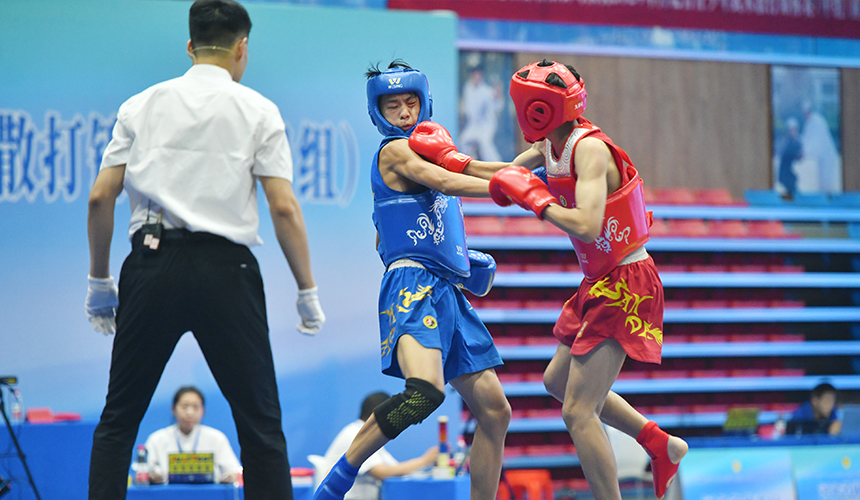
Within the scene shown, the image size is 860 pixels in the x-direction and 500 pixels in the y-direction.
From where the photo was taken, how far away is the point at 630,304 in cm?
295

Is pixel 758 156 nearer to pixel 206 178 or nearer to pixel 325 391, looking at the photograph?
pixel 325 391

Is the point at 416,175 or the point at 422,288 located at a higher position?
the point at 416,175

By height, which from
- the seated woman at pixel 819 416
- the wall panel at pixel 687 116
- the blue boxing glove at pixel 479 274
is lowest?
the seated woman at pixel 819 416

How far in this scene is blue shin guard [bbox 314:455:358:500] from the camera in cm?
277

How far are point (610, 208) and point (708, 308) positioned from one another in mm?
5995

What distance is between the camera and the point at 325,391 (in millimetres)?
6797

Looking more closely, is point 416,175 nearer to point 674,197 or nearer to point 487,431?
point 487,431

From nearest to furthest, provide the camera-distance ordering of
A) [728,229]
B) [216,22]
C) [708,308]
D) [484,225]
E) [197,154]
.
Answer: [197,154] → [216,22] → [484,225] → [708,308] → [728,229]

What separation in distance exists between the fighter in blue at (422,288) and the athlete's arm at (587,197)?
321 mm

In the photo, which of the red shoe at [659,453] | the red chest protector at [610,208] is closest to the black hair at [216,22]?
the red chest protector at [610,208]

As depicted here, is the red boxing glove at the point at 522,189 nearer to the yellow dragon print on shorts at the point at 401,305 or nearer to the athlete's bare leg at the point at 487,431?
the yellow dragon print on shorts at the point at 401,305

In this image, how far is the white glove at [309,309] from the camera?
9.50 ft

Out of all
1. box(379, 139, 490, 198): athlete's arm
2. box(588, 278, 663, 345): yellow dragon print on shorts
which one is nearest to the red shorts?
box(588, 278, 663, 345): yellow dragon print on shorts

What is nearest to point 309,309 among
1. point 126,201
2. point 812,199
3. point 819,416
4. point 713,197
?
point 126,201
